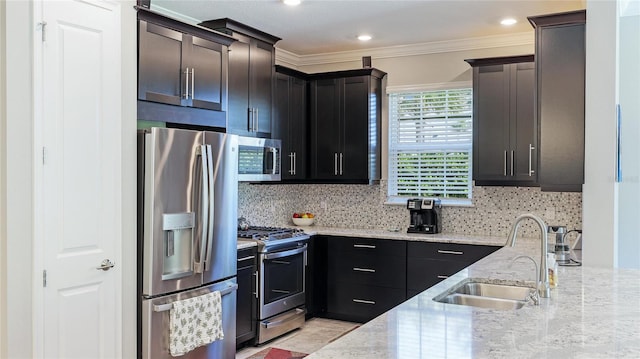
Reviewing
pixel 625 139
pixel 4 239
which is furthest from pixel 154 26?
pixel 625 139

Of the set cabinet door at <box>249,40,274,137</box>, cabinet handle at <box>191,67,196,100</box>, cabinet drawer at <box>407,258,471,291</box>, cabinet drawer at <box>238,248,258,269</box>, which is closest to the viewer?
cabinet handle at <box>191,67,196,100</box>

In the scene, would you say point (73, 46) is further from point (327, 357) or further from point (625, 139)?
point (625, 139)

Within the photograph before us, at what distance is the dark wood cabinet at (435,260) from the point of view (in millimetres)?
5020

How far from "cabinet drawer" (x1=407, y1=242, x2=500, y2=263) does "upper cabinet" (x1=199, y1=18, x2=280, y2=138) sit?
66.6 inches

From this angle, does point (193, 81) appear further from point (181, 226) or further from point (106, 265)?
point (106, 265)

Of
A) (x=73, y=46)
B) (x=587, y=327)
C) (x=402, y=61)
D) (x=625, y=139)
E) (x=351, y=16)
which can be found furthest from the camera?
(x=402, y=61)

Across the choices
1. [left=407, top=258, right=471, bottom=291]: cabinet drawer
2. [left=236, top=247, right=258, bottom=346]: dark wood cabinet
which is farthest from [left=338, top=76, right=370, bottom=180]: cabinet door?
[left=236, top=247, right=258, bottom=346]: dark wood cabinet

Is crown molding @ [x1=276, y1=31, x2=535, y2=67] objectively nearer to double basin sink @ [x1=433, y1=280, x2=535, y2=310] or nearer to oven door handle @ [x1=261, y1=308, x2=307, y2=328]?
oven door handle @ [x1=261, y1=308, x2=307, y2=328]

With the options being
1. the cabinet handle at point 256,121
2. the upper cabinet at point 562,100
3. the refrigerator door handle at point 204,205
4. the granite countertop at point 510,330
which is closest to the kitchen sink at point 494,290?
the granite countertop at point 510,330

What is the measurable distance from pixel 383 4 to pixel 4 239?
119 inches

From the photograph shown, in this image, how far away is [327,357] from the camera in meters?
1.61

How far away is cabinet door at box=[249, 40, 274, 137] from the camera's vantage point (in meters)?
4.84

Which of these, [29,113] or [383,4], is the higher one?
[383,4]

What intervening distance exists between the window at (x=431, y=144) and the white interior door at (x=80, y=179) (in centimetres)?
328
